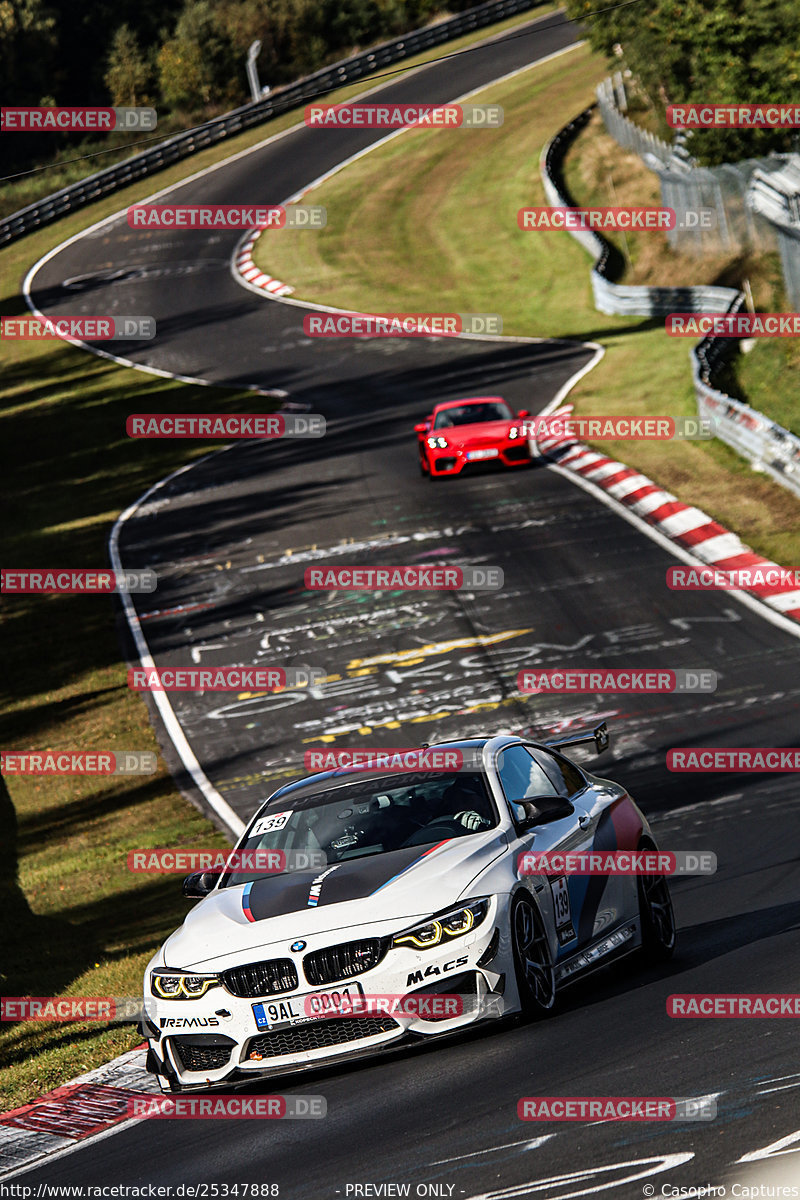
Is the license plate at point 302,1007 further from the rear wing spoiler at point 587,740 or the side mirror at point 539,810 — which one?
the rear wing spoiler at point 587,740

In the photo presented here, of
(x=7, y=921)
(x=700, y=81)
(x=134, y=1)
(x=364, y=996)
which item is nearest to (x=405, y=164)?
(x=700, y=81)

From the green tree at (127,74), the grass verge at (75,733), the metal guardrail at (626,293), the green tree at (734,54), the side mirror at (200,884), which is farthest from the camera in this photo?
the green tree at (127,74)

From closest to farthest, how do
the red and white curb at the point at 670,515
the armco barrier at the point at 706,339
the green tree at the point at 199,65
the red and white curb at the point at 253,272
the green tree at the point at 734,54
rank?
the red and white curb at the point at 670,515 < the armco barrier at the point at 706,339 < the green tree at the point at 734,54 < the red and white curb at the point at 253,272 < the green tree at the point at 199,65

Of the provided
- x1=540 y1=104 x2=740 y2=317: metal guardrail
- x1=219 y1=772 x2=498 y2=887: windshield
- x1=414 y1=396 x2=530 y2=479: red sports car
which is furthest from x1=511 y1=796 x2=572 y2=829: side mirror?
x1=540 y1=104 x2=740 y2=317: metal guardrail

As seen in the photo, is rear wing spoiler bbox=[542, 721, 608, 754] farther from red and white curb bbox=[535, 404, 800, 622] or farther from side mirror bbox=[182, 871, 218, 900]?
red and white curb bbox=[535, 404, 800, 622]

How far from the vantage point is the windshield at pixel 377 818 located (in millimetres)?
8219

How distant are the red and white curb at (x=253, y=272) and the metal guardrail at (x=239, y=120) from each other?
5319mm

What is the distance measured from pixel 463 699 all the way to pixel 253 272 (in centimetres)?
3621

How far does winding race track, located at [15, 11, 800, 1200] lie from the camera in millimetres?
6270

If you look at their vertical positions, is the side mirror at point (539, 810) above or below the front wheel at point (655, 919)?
above

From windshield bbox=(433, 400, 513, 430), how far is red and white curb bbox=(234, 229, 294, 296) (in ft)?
69.8

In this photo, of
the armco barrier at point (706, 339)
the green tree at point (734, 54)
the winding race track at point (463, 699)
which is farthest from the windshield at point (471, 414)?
the green tree at point (734, 54)

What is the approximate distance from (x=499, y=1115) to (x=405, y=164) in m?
57.3

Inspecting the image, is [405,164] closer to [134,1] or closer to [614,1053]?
[134,1]
